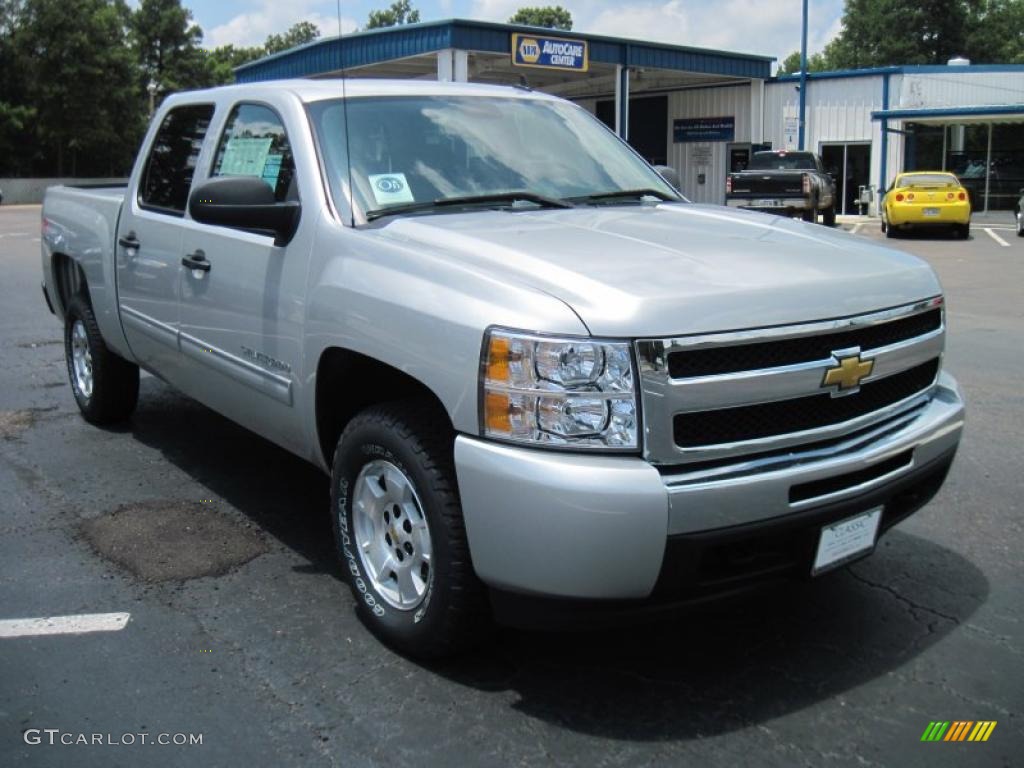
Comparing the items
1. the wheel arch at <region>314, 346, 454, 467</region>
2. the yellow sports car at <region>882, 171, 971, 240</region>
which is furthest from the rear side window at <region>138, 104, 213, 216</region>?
the yellow sports car at <region>882, 171, 971, 240</region>

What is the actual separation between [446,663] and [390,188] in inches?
70.3

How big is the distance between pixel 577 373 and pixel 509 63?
25.7 meters

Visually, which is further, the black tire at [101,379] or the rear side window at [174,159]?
the black tire at [101,379]

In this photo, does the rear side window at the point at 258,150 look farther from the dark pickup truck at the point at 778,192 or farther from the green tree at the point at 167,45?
the green tree at the point at 167,45

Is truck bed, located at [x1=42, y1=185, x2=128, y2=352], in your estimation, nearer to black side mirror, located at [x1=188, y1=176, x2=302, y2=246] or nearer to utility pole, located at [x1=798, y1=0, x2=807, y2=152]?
black side mirror, located at [x1=188, y1=176, x2=302, y2=246]

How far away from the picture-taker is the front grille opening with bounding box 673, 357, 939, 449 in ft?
9.55

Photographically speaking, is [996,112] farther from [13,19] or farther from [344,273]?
[13,19]

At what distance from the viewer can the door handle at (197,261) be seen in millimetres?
4566

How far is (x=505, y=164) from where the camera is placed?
14.3 feet

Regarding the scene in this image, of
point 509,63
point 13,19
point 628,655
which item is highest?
point 13,19

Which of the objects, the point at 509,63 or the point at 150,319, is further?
the point at 509,63

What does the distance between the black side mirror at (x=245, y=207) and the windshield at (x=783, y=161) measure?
22.6 metres

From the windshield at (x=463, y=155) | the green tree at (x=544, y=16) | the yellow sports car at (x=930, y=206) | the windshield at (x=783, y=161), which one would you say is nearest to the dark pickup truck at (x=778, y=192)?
the yellow sports car at (x=930, y=206)

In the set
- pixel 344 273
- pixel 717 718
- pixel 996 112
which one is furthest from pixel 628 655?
pixel 996 112
